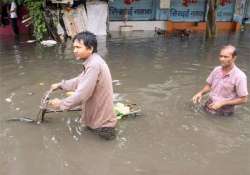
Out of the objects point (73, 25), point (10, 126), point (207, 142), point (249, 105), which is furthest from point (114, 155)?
point (73, 25)

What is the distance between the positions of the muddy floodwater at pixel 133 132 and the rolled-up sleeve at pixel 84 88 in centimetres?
63

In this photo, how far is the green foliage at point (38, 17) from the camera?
12.8 m

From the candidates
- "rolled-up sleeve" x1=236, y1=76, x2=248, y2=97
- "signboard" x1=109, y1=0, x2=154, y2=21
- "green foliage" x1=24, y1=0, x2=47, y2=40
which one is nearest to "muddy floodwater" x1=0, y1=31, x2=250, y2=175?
"rolled-up sleeve" x1=236, y1=76, x2=248, y2=97

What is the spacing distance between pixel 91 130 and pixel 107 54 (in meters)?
6.22

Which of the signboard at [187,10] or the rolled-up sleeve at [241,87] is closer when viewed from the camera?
the rolled-up sleeve at [241,87]

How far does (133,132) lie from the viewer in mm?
5688

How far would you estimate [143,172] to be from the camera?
457 centimetres

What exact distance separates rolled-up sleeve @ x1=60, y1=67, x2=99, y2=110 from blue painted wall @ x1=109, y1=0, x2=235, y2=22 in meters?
12.5

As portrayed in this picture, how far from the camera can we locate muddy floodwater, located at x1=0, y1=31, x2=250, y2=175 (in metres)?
4.72

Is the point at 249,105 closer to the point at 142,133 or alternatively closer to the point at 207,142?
the point at 207,142

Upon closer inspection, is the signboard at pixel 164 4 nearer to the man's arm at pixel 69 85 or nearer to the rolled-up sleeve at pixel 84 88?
the man's arm at pixel 69 85

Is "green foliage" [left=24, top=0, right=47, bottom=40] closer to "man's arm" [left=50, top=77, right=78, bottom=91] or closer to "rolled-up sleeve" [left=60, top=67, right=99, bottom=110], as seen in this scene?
"man's arm" [left=50, top=77, right=78, bottom=91]

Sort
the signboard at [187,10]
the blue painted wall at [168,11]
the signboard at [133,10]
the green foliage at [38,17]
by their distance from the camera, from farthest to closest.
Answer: the signboard at [187,10] → the blue painted wall at [168,11] → the signboard at [133,10] → the green foliage at [38,17]

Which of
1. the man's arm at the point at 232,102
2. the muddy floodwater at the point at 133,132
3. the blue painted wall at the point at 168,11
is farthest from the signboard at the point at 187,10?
the man's arm at the point at 232,102
